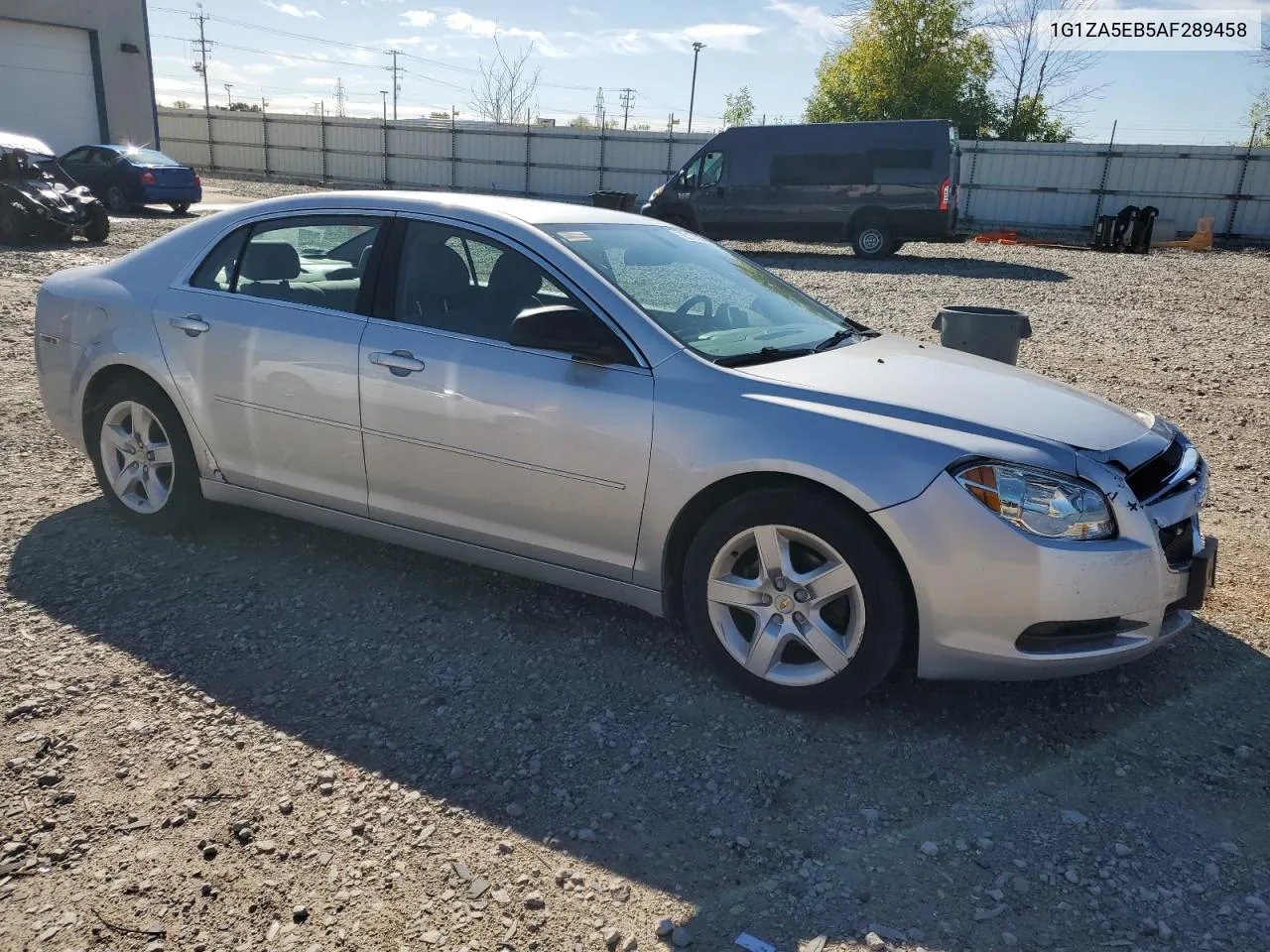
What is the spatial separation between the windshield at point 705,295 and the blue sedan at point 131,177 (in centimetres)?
2022

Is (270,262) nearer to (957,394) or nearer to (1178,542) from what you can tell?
(957,394)

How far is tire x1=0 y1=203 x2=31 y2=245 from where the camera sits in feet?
47.8

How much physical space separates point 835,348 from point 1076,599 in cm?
137

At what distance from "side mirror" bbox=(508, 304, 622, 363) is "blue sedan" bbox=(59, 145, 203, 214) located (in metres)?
20.9

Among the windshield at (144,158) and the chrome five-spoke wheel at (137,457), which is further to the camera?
the windshield at (144,158)

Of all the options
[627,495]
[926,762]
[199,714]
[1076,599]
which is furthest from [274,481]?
[1076,599]

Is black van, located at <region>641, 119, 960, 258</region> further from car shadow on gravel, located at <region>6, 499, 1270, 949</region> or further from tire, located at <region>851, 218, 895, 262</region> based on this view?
car shadow on gravel, located at <region>6, 499, 1270, 949</region>

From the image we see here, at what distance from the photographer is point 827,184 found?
18.6m

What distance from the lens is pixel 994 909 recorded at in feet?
7.70

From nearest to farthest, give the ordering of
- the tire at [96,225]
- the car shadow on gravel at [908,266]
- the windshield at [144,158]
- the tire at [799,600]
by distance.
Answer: the tire at [799,600]
the tire at [96,225]
the car shadow on gravel at [908,266]
the windshield at [144,158]

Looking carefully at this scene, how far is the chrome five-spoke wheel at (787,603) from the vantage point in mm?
3016

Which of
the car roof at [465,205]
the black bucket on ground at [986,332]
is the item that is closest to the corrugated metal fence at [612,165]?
the black bucket on ground at [986,332]

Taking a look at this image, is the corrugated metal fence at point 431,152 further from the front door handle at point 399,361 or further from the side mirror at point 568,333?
the side mirror at point 568,333

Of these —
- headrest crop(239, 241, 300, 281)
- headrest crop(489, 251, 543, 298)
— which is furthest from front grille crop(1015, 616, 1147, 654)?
headrest crop(239, 241, 300, 281)
